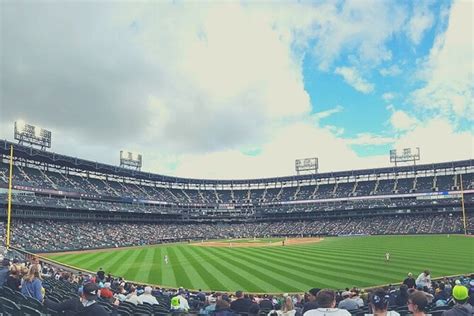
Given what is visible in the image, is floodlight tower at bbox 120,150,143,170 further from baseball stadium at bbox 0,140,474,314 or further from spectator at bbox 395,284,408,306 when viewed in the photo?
spectator at bbox 395,284,408,306

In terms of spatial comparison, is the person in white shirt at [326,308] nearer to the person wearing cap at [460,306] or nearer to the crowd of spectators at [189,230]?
the person wearing cap at [460,306]

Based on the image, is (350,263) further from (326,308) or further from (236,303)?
(326,308)

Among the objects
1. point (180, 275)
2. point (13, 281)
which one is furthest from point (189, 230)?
point (13, 281)

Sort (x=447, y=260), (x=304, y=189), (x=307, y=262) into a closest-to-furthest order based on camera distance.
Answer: (x=447, y=260) < (x=307, y=262) < (x=304, y=189)

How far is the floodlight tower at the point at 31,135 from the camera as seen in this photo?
65.8 metres

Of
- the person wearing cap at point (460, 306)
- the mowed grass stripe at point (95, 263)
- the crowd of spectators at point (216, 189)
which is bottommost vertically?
the mowed grass stripe at point (95, 263)

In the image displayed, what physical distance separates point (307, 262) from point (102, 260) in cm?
2530

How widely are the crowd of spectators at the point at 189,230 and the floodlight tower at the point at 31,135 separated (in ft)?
57.0

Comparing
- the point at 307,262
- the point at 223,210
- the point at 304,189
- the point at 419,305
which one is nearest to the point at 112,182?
the point at 223,210

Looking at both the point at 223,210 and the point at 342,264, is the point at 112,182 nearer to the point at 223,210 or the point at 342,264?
the point at 223,210

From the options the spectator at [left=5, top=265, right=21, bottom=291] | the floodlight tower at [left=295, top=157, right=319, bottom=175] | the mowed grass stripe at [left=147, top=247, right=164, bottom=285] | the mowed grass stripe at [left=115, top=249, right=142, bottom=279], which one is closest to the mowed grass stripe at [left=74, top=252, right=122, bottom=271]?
the mowed grass stripe at [left=115, top=249, right=142, bottom=279]

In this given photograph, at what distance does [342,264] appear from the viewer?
109 feet

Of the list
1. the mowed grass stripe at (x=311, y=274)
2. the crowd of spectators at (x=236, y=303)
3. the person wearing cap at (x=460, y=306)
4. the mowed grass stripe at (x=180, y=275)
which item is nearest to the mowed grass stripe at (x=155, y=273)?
the mowed grass stripe at (x=180, y=275)

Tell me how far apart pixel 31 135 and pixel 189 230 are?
139 ft
